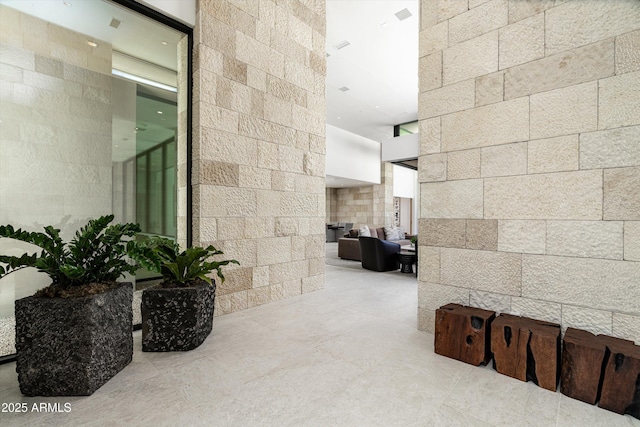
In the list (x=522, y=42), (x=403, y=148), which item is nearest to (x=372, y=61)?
(x=403, y=148)

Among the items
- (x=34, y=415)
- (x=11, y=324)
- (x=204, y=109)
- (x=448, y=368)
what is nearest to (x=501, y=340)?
(x=448, y=368)

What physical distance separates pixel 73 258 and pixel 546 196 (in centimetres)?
340

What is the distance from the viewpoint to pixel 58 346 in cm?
169

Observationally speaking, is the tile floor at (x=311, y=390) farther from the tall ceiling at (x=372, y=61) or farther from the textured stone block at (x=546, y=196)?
the tall ceiling at (x=372, y=61)

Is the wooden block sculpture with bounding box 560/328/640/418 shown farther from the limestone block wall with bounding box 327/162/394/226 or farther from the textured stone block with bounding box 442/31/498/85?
the limestone block wall with bounding box 327/162/394/226

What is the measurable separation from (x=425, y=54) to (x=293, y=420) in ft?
10.2

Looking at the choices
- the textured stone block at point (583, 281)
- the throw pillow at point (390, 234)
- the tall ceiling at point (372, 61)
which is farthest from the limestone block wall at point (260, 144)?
the throw pillow at point (390, 234)

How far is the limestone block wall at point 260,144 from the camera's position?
123 inches

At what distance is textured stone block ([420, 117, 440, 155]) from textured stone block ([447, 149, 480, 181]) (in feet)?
0.54

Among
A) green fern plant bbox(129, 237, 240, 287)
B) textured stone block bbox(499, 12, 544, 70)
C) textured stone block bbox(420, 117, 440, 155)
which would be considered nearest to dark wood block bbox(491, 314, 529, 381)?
textured stone block bbox(420, 117, 440, 155)

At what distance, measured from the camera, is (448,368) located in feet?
6.66

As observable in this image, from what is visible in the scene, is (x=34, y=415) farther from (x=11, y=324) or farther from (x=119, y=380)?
(x=11, y=324)

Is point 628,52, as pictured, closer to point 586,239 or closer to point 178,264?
point 586,239

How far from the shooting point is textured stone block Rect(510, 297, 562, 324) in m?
2.08
